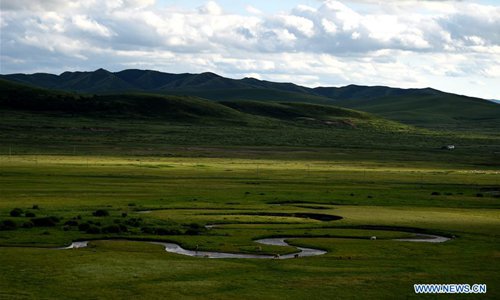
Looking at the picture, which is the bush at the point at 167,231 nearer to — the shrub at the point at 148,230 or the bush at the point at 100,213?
the shrub at the point at 148,230

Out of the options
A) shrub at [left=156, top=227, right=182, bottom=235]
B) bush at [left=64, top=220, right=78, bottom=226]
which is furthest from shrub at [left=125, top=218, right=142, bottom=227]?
bush at [left=64, top=220, right=78, bottom=226]

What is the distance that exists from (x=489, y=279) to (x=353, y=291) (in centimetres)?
832

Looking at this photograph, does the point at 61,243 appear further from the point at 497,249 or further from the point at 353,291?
the point at 497,249

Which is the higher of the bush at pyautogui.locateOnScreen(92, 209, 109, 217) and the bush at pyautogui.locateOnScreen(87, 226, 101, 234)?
the bush at pyautogui.locateOnScreen(87, 226, 101, 234)

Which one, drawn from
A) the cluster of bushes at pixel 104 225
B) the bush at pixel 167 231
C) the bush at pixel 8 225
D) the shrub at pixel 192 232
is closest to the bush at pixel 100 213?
the cluster of bushes at pixel 104 225

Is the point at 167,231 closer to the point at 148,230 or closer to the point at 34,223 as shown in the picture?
the point at 148,230

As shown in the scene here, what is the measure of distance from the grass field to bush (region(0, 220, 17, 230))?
1617mm

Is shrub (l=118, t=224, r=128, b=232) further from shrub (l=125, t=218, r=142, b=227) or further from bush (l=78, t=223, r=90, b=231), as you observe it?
bush (l=78, t=223, r=90, b=231)

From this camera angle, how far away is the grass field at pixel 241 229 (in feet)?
135

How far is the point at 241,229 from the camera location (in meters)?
62.9

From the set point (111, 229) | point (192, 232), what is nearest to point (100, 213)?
point (111, 229)

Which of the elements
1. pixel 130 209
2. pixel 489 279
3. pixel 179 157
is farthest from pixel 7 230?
pixel 179 157

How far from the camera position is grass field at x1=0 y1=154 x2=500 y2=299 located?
1620 inches

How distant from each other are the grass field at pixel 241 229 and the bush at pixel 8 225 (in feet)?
5.31
